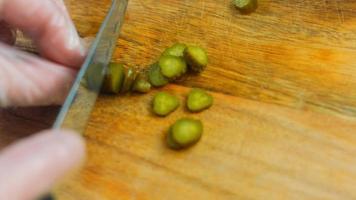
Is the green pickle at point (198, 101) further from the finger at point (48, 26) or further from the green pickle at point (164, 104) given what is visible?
the finger at point (48, 26)

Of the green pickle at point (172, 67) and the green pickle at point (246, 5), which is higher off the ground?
the green pickle at point (246, 5)

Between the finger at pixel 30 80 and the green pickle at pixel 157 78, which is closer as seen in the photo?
the finger at pixel 30 80

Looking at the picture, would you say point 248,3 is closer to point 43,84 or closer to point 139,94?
point 139,94

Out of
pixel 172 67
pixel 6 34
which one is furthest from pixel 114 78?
pixel 6 34

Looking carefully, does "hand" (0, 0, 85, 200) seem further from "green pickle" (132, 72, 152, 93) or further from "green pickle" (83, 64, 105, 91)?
"green pickle" (132, 72, 152, 93)

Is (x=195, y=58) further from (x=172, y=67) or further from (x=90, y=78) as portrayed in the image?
(x=90, y=78)

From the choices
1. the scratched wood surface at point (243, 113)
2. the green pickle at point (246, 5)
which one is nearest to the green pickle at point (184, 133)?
the scratched wood surface at point (243, 113)
